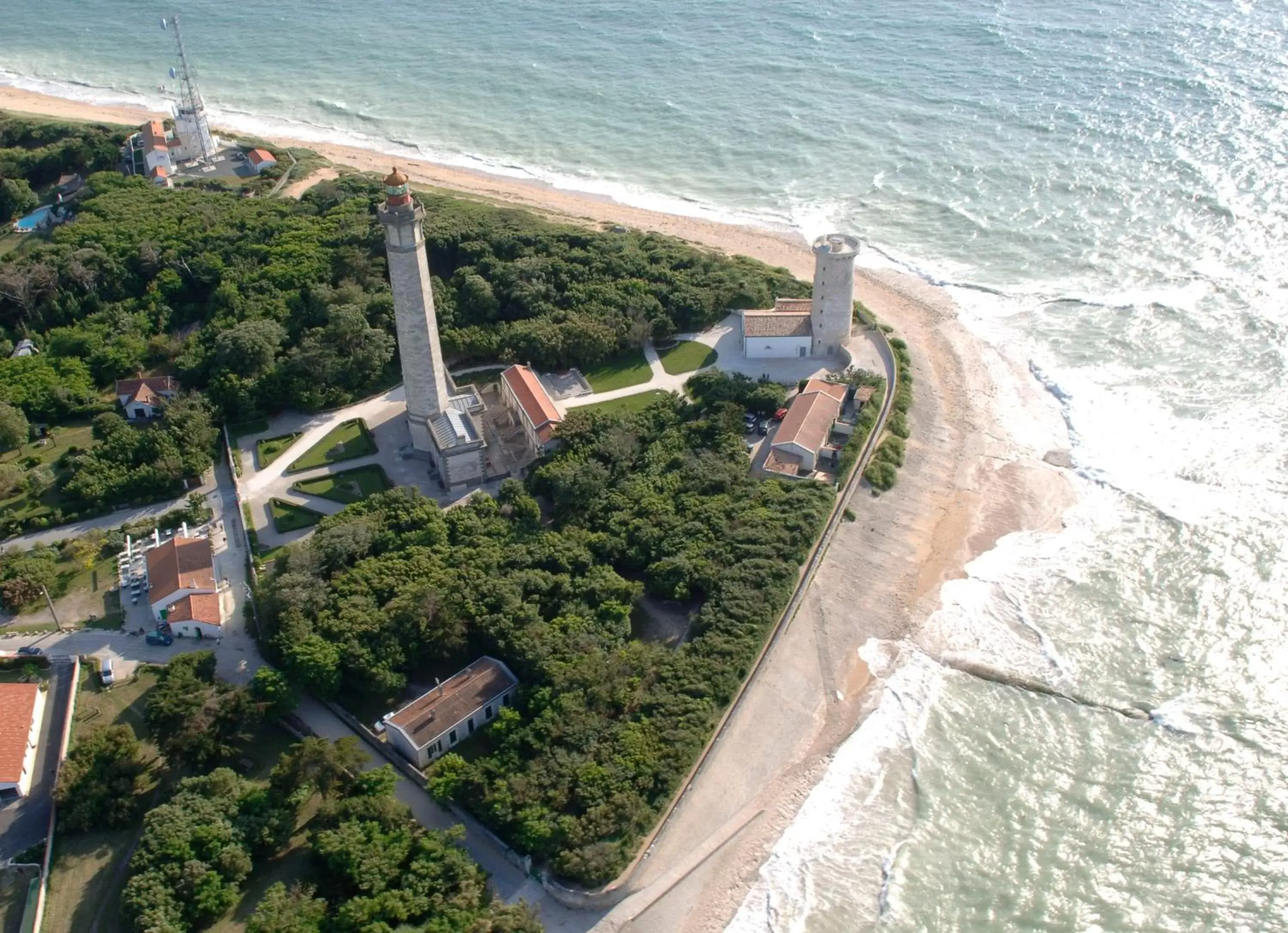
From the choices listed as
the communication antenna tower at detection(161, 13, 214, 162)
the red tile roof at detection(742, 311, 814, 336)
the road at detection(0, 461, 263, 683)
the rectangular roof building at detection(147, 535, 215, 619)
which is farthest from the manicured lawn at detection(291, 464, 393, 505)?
the communication antenna tower at detection(161, 13, 214, 162)

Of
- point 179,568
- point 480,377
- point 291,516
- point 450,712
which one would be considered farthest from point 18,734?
point 480,377

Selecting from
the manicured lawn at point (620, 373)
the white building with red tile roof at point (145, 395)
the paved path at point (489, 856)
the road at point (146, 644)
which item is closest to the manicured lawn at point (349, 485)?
the road at point (146, 644)

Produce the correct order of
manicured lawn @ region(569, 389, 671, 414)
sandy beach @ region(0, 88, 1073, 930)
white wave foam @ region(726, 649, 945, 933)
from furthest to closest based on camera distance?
manicured lawn @ region(569, 389, 671, 414), sandy beach @ region(0, 88, 1073, 930), white wave foam @ region(726, 649, 945, 933)

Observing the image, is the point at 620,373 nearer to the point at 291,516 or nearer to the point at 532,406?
the point at 532,406

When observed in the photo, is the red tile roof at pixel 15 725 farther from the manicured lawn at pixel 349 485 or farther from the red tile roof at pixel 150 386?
the red tile roof at pixel 150 386

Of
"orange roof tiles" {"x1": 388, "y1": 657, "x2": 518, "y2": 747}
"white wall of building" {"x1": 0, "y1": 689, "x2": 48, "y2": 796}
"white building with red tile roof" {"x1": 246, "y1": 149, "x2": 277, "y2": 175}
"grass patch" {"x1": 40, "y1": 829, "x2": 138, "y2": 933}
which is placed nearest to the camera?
"grass patch" {"x1": 40, "y1": 829, "x2": 138, "y2": 933}

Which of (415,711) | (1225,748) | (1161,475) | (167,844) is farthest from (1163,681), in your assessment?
(167,844)

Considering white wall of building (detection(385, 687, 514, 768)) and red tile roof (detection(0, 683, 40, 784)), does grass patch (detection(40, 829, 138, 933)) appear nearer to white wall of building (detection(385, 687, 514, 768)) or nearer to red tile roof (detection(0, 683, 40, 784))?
red tile roof (detection(0, 683, 40, 784))
